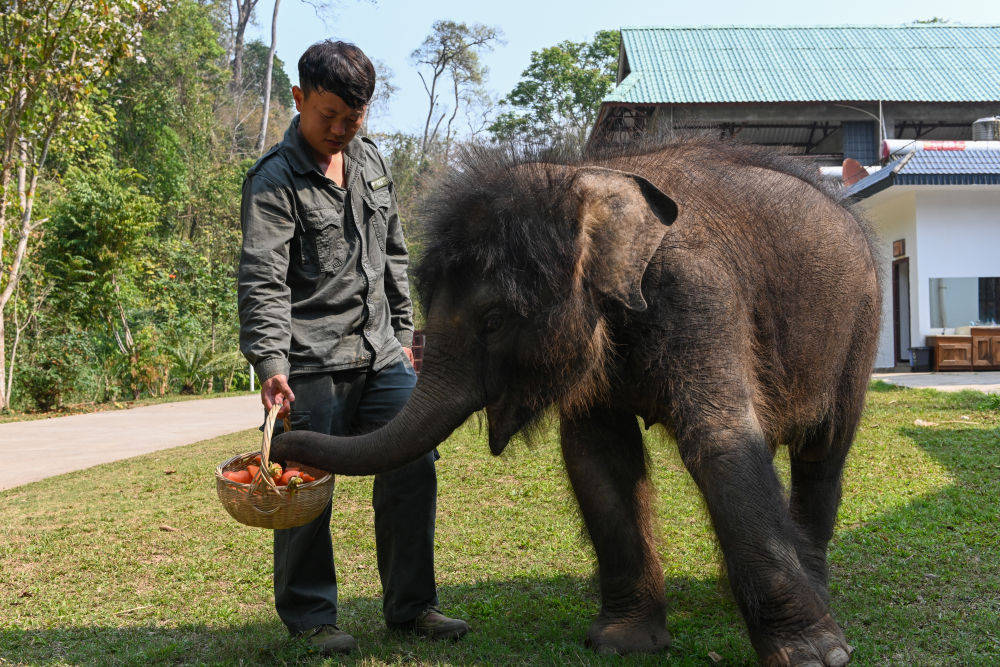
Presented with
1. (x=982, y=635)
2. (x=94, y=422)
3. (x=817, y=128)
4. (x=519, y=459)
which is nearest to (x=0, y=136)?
(x=94, y=422)

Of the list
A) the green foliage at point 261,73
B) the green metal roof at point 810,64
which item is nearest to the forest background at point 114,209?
the green metal roof at point 810,64

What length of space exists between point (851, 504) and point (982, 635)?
2366 millimetres

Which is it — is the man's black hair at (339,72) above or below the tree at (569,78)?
below

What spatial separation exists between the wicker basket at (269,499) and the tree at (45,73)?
35.4 ft

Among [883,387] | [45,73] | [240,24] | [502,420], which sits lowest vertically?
[883,387]

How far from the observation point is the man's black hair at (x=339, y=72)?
3.31m

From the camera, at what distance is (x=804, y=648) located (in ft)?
9.50

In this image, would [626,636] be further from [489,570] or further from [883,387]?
[883,387]

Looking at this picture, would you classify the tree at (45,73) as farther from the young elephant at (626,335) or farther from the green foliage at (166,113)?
the green foliage at (166,113)

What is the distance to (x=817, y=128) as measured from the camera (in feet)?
85.6

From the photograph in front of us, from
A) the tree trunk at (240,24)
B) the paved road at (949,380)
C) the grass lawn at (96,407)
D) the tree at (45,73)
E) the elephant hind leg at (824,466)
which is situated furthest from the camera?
the tree trunk at (240,24)

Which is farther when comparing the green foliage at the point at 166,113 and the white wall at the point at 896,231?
the green foliage at the point at 166,113

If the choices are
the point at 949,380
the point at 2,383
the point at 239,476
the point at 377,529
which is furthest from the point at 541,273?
the point at 949,380

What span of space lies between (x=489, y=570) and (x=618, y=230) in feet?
8.00
